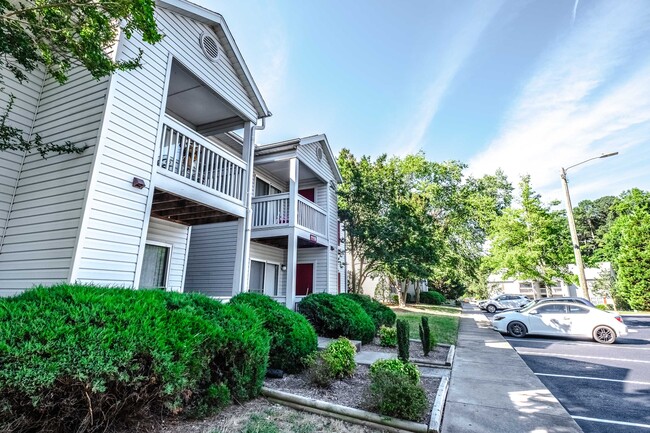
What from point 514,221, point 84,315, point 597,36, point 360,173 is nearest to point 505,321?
point 597,36

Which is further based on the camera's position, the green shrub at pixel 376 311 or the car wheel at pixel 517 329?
the car wheel at pixel 517 329

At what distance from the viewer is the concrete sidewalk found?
3.80 metres

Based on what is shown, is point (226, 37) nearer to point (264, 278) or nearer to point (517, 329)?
point (264, 278)

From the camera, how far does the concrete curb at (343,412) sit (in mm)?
3566

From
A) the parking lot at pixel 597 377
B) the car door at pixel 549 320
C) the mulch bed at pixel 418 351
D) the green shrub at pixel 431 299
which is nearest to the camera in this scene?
the parking lot at pixel 597 377

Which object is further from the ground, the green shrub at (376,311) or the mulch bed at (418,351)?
the green shrub at (376,311)

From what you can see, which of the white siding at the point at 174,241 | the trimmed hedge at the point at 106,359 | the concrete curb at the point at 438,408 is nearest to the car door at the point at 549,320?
the concrete curb at the point at 438,408

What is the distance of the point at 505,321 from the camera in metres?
11.5

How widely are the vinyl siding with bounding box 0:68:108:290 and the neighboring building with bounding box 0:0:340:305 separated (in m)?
0.02

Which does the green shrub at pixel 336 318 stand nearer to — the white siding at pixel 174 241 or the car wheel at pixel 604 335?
the white siding at pixel 174 241

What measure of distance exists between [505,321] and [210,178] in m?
11.8

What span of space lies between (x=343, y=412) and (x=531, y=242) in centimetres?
2444

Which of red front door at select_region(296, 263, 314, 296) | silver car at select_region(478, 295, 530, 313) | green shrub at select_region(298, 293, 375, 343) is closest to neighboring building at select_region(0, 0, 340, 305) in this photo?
green shrub at select_region(298, 293, 375, 343)

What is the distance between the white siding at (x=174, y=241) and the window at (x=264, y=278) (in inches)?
150
